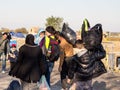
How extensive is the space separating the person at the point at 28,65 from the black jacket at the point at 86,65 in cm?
60

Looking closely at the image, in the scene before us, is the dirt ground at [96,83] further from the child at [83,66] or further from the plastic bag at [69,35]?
the child at [83,66]

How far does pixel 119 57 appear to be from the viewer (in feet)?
95.6

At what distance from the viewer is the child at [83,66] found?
762 cm

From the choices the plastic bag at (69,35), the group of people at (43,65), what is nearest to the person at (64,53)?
the plastic bag at (69,35)

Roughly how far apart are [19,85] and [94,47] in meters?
1.69

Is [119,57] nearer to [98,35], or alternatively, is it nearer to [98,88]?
[98,88]

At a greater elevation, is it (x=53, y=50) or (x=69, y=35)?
(x=69, y=35)

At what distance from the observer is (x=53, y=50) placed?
9.80 metres

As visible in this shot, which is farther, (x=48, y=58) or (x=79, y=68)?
(x=48, y=58)

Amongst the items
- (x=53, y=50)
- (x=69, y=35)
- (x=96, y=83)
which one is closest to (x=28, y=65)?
(x=53, y=50)

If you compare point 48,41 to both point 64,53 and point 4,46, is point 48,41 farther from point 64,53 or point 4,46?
point 4,46

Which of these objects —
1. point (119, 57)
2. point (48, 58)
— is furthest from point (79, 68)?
point (119, 57)

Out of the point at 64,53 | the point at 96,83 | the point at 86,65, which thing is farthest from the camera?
the point at 96,83

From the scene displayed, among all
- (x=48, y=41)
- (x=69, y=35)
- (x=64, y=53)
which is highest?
(x=69, y=35)
